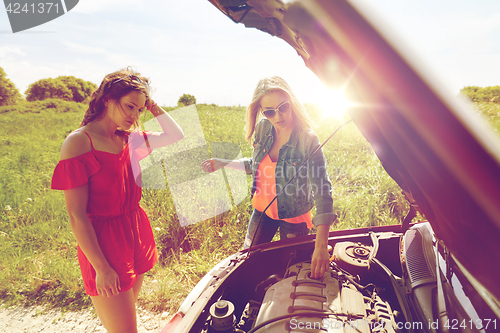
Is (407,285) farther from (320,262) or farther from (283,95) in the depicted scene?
(283,95)

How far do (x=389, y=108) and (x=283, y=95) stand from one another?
1.42 m

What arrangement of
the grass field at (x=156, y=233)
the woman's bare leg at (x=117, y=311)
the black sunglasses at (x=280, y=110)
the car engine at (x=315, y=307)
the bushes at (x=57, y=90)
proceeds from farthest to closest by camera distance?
the bushes at (x=57, y=90)
the grass field at (x=156, y=233)
the black sunglasses at (x=280, y=110)
the woman's bare leg at (x=117, y=311)
the car engine at (x=315, y=307)

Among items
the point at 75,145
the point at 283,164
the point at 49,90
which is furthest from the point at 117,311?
the point at 49,90

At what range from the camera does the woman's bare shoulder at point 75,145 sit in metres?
1.35

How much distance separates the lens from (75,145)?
4.52ft

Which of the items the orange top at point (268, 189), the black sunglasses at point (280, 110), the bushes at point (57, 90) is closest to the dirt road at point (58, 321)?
the orange top at point (268, 189)

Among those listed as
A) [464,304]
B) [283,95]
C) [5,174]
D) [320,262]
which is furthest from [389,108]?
[5,174]

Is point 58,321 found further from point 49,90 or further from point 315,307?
point 49,90

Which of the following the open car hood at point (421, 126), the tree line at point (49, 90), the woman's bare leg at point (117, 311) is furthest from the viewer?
the tree line at point (49, 90)

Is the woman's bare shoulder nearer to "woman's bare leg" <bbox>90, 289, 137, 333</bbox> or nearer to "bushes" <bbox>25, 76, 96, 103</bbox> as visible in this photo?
"woman's bare leg" <bbox>90, 289, 137, 333</bbox>

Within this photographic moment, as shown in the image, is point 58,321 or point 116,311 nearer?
point 116,311

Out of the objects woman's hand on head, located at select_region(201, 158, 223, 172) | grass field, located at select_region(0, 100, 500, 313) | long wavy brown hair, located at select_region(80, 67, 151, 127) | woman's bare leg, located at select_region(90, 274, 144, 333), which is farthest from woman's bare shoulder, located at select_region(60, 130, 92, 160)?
grass field, located at select_region(0, 100, 500, 313)

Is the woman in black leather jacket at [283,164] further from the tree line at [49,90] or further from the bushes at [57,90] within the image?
the bushes at [57,90]

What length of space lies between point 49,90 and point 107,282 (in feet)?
179
